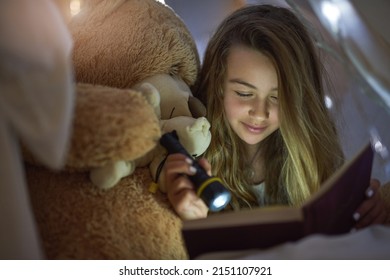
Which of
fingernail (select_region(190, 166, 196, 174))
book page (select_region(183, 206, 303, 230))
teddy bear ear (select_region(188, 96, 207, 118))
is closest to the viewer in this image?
book page (select_region(183, 206, 303, 230))

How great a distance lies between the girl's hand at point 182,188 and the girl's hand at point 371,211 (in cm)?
22

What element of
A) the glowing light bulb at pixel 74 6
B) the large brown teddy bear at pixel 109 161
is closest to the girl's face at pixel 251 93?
the large brown teddy bear at pixel 109 161

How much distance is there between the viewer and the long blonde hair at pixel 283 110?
854mm

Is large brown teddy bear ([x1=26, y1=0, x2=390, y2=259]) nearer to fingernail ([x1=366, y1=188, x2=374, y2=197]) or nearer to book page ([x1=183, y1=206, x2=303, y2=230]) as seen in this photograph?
book page ([x1=183, y1=206, x2=303, y2=230])

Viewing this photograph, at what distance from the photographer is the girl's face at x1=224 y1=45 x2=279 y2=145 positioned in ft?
2.72

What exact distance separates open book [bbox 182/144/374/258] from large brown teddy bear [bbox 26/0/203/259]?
0.08 metres

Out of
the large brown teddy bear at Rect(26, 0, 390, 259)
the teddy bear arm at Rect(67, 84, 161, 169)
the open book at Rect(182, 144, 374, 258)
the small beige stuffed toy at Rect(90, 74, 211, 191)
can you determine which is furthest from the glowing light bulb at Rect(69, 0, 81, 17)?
the open book at Rect(182, 144, 374, 258)

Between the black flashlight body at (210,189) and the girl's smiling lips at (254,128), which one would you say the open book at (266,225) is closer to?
the black flashlight body at (210,189)

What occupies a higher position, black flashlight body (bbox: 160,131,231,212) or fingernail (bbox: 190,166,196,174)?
fingernail (bbox: 190,166,196,174)

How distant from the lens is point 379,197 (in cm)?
73

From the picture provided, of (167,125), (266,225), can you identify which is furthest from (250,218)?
(167,125)

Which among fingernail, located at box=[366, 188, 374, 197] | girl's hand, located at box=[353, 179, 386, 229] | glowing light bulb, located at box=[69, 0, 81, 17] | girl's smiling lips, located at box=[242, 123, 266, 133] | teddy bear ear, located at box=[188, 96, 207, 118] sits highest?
glowing light bulb, located at box=[69, 0, 81, 17]

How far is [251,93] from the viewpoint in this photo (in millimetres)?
832
